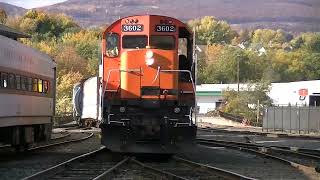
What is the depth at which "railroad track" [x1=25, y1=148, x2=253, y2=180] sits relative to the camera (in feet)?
42.0

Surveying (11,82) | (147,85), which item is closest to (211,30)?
(147,85)

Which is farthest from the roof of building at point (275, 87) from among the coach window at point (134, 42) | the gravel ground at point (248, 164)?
the coach window at point (134, 42)

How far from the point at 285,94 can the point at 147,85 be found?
80.8 metres

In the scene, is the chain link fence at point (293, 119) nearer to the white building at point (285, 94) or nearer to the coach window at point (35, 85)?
the white building at point (285, 94)

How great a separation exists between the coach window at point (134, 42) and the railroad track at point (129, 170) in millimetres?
3450

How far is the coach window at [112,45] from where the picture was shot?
1744 cm

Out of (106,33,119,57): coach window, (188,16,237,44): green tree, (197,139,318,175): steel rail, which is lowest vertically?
(197,139,318,175): steel rail

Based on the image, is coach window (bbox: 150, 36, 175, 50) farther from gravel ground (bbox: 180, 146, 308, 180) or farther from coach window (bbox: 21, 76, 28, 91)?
coach window (bbox: 21, 76, 28, 91)

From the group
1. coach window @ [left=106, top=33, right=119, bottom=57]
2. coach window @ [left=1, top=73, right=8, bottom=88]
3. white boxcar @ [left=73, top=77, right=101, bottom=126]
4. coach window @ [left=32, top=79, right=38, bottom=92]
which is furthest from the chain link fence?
coach window @ [left=1, top=73, right=8, bottom=88]

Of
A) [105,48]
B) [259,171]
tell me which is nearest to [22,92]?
[105,48]

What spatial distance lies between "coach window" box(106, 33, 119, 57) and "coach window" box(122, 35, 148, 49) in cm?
24

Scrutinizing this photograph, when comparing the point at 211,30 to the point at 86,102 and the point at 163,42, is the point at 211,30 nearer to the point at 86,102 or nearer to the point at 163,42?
the point at 86,102

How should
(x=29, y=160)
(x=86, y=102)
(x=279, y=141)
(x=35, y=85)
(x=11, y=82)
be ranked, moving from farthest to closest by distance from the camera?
1. (x=86, y=102)
2. (x=279, y=141)
3. (x=35, y=85)
4. (x=29, y=160)
5. (x=11, y=82)

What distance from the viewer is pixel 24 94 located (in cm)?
1752
